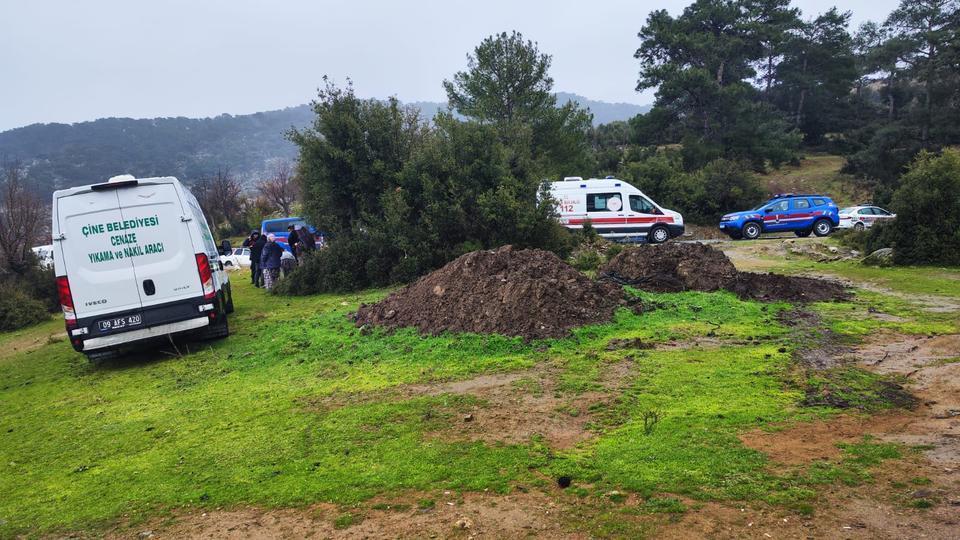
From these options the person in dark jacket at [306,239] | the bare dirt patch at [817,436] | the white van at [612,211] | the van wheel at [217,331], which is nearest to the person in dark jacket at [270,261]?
the person in dark jacket at [306,239]

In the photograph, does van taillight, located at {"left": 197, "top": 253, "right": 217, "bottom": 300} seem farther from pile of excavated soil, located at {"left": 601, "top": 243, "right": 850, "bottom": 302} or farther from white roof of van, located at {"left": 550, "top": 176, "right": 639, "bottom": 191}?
white roof of van, located at {"left": 550, "top": 176, "right": 639, "bottom": 191}

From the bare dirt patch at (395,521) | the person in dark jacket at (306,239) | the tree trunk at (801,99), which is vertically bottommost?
the bare dirt patch at (395,521)

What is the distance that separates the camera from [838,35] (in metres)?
51.3

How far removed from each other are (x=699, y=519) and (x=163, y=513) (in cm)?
370

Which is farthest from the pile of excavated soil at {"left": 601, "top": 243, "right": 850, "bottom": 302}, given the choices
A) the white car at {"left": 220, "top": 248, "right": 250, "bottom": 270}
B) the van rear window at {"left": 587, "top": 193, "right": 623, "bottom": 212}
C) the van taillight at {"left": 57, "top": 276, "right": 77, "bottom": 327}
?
the white car at {"left": 220, "top": 248, "right": 250, "bottom": 270}

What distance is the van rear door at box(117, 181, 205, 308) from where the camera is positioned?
862cm

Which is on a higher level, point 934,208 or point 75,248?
point 75,248

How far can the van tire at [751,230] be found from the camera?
2527 cm

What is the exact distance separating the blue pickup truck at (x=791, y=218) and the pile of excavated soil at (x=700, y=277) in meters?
14.7

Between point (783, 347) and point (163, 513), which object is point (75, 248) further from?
point (783, 347)

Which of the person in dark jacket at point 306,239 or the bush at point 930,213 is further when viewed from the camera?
the person in dark jacket at point 306,239

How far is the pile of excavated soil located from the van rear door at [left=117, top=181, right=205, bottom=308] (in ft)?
26.5

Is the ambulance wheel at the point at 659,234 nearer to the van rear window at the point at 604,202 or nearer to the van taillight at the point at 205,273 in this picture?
the van rear window at the point at 604,202

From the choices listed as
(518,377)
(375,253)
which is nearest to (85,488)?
(518,377)
